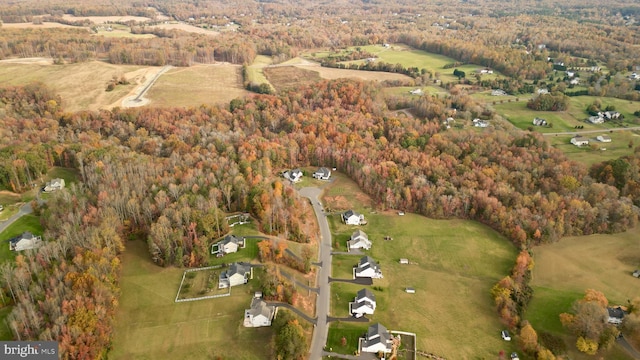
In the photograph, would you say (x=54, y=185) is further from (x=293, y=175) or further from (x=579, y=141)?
(x=579, y=141)

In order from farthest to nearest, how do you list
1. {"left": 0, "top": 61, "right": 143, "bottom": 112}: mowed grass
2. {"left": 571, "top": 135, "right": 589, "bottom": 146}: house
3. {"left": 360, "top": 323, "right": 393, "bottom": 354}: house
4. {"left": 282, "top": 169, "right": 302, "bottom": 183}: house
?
{"left": 0, "top": 61, "right": 143, "bottom": 112}: mowed grass < {"left": 571, "top": 135, "right": 589, "bottom": 146}: house < {"left": 282, "top": 169, "right": 302, "bottom": 183}: house < {"left": 360, "top": 323, "right": 393, "bottom": 354}: house

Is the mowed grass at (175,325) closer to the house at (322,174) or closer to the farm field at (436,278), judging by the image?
the farm field at (436,278)

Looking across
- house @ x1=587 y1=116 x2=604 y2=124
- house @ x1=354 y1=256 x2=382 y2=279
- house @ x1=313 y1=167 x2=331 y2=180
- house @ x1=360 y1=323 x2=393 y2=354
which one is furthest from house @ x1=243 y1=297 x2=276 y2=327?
house @ x1=587 y1=116 x2=604 y2=124

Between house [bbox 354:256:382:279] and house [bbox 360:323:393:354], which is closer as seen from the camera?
house [bbox 360:323:393:354]

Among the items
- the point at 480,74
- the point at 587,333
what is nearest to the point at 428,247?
the point at 587,333

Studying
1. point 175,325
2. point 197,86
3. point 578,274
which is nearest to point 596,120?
point 578,274

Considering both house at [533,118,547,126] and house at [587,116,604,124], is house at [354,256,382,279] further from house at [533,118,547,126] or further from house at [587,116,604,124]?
house at [587,116,604,124]

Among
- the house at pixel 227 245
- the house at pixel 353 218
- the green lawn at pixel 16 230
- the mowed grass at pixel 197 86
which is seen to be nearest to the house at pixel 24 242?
the green lawn at pixel 16 230
